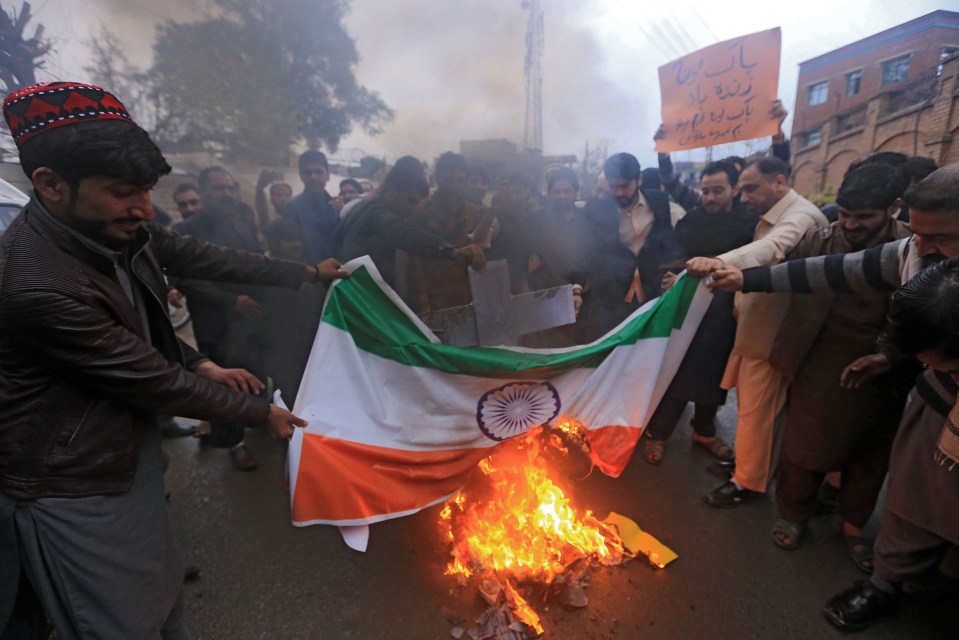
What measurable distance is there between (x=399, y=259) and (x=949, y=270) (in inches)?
110

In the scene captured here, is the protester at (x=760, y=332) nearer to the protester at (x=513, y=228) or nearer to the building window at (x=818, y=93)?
the protester at (x=513, y=228)

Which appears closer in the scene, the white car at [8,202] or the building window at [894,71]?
the white car at [8,202]

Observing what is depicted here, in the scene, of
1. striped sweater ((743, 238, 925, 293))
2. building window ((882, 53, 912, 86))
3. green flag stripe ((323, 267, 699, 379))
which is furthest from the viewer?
building window ((882, 53, 912, 86))

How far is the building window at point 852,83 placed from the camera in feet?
46.2

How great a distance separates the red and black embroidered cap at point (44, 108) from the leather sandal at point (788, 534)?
370 centimetres

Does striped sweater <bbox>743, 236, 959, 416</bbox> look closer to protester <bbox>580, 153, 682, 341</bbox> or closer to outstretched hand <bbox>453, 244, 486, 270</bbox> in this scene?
protester <bbox>580, 153, 682, 341</bbox>

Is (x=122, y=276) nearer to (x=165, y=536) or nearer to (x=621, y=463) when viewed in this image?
(x=165, y=536)

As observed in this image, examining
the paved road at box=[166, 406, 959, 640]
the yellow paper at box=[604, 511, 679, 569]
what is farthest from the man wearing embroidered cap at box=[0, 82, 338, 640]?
the yellow paper at box=[604, 511, 679, 569]

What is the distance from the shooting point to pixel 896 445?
2.09 meters

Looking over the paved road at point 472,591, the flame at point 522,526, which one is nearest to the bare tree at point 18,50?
the paved road at point 472,591

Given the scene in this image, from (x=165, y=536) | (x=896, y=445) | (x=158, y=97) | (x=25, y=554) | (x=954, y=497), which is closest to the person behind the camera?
(x=25, y=554)

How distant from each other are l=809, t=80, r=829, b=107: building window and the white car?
864 inches

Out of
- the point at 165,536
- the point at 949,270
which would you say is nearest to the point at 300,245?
the point at 165,536

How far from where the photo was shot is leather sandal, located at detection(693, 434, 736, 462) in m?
3.44
